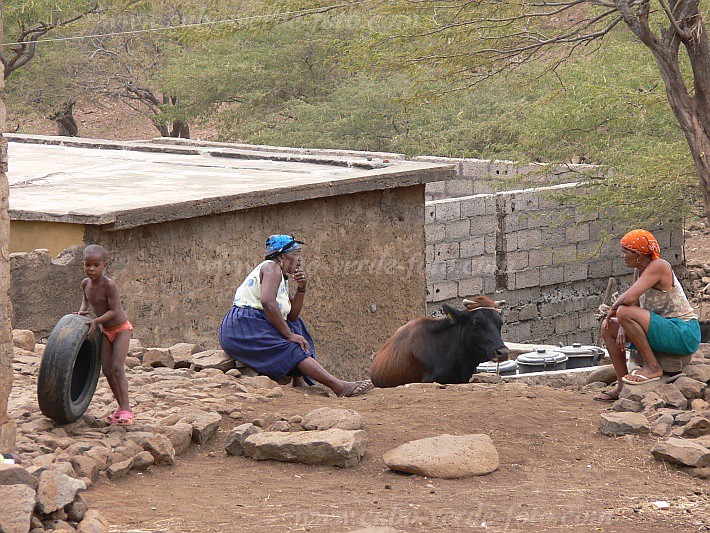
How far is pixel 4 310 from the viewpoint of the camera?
4.91 metres

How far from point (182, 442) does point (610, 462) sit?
230cm

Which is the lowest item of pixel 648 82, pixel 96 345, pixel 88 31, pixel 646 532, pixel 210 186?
pixel 646 532

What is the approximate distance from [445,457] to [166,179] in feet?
22.0

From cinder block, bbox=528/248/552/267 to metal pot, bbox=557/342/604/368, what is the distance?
5163 millimetres

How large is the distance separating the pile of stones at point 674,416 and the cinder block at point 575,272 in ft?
28.2

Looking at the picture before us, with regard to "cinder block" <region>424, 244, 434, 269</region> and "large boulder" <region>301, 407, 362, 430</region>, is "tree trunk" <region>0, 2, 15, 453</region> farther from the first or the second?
"cinder block" <region>424, 244, 434, 269</region>

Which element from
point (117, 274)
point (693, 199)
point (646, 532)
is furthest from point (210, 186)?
point (693, 199)

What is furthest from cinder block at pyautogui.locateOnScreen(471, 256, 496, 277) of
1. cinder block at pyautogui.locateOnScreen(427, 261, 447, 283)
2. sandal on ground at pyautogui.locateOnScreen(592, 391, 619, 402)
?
sandal on ground at pyautogui.locateOnScreen(592, 391, 619, 402)

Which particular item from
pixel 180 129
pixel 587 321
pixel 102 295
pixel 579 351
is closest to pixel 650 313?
pixel 102 295

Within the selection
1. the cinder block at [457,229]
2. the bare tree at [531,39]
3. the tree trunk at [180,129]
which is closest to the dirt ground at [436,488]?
the bare tree at [531,39]

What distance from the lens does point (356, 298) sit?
11414 mm

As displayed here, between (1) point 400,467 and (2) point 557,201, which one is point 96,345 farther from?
(2) point 557,201

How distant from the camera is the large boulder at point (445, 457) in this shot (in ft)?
17.9

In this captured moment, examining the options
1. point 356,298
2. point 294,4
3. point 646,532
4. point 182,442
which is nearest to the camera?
point 646,532
